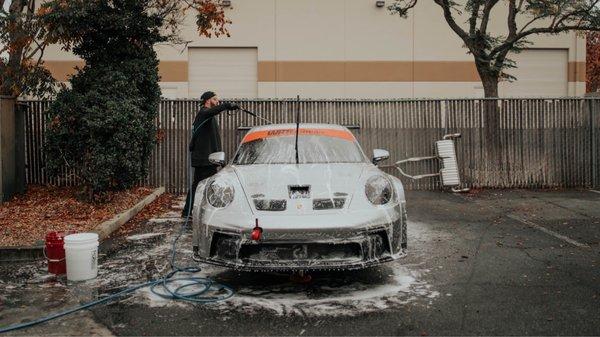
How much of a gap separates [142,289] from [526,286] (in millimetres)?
3406

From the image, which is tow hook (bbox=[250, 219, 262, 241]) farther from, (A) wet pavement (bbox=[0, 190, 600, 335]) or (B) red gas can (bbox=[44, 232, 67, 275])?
(B) red gas can (bbox=[44, 232, 67, 275])

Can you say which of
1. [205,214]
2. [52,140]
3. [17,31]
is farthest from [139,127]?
[205,214]

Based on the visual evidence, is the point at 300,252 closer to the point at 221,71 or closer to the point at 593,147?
the point at 593,147

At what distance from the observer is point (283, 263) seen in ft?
15.6

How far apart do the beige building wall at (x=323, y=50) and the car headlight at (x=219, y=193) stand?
16.1m

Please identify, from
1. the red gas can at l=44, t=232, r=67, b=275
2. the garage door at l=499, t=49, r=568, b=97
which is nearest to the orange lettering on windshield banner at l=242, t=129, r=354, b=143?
the red gas can at l=44, t=232, r=67, b=275

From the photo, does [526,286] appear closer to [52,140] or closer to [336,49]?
[52,140]

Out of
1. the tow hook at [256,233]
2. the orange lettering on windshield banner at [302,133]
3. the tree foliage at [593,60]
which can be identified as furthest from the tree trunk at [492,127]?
the tree foliage at [593,60]

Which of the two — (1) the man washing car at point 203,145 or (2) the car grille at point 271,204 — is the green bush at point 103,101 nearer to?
(1) the man washing car at point 203,145

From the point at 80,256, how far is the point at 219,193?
4.76ft

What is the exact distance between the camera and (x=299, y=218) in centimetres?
484

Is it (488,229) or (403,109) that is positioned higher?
(403,109)

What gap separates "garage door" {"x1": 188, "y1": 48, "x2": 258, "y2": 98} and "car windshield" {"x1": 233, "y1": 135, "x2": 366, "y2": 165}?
15.1 meters

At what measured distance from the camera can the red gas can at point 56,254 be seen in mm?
5691
